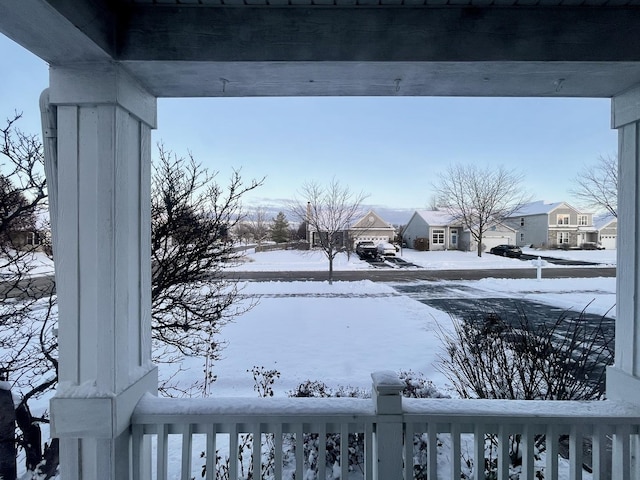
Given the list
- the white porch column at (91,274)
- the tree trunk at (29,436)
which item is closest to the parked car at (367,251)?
the tree trunk at (29,436)

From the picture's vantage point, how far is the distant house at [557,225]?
2933 cm

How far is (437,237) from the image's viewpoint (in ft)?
89.7

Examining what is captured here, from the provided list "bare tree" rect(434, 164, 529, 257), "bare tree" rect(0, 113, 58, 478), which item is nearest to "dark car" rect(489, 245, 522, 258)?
"bare tree" rect(434, 164, 529, 257)

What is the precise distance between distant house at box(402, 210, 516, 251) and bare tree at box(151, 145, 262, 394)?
2534cm

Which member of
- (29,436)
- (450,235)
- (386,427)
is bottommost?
(29,436)

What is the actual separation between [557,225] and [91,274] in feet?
121

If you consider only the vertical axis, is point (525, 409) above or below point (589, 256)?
above

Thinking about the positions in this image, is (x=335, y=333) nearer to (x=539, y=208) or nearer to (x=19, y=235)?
(x=19, y=235)

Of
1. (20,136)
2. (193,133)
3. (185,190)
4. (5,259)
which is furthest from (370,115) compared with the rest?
(5,259)

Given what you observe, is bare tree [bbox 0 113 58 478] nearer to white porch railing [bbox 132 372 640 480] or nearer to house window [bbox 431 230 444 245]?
white porch railing [bbox 132 372 640 480]

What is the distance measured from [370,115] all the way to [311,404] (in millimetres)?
7382

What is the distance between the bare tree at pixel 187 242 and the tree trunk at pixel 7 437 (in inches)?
46.0

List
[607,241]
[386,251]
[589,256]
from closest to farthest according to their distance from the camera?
[386,251], [589,256], [607,241]

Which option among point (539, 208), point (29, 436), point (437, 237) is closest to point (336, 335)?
point (29, 436)
